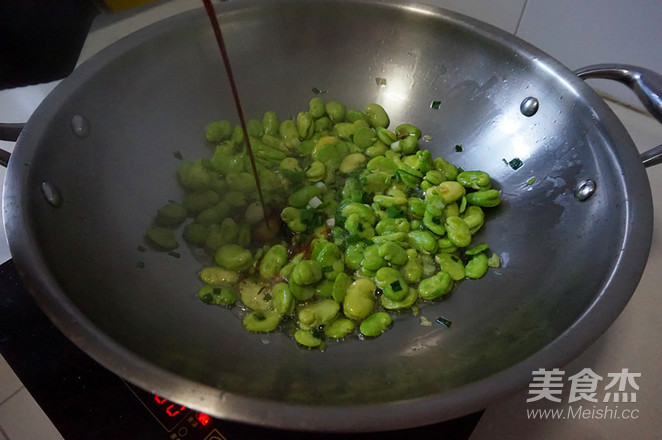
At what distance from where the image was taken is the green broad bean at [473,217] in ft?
3.00

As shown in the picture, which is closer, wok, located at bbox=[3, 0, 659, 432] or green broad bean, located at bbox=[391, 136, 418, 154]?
wok, located at bbox=[3, 0, 659, 432]

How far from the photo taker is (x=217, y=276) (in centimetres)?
86

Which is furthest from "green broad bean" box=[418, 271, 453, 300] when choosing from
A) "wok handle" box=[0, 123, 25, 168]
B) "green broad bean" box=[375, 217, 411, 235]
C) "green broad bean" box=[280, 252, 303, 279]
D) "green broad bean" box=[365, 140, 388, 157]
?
"wok handle" box=[0, 123, 25, 168]

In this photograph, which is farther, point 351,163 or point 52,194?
point 351,163

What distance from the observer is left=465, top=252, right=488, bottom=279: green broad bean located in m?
0.86

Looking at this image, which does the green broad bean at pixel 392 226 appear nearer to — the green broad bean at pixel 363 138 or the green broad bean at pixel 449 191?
the green broad bean at pixel 449 191

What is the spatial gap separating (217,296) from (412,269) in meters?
0.35

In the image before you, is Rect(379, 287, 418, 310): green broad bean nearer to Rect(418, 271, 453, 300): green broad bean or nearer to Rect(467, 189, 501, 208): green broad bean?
Rect(418, 271, 453, 300): green broad bean

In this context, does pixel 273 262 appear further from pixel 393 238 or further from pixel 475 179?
pixel 475 179

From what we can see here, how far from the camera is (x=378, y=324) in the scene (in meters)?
0.79

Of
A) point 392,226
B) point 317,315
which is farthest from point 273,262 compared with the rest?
point 392,226

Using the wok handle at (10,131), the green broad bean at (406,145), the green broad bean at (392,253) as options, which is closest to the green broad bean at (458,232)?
the green broad bean at (392,253)

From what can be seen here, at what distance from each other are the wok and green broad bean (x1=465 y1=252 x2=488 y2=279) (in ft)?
0.08

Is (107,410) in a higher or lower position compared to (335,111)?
lower
